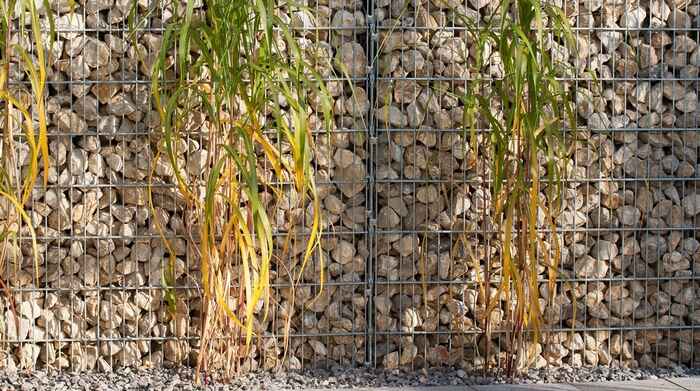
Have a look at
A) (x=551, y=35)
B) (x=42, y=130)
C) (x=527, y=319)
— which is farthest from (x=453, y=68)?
(x=42, y=130)

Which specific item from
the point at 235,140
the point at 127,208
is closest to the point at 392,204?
the point at 235,140

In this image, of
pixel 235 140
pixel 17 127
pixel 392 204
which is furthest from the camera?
pixel 392 204

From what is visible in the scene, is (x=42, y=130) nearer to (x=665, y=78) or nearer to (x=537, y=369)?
(x=537, y=369)

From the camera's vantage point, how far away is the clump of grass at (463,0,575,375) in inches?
136

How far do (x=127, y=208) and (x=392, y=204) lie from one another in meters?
0.92

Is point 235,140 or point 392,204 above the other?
point 235,140

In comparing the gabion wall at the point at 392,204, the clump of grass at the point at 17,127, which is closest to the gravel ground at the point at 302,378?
the gabion wall at the point at 392,204

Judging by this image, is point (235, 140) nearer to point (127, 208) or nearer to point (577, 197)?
point (127, 208)

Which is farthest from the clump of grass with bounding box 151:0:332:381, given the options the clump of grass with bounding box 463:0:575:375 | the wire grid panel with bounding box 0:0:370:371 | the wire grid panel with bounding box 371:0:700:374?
the clump of grass with bounding box 463:0:575:375

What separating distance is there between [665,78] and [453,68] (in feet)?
2.59

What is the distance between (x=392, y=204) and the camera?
377 cm

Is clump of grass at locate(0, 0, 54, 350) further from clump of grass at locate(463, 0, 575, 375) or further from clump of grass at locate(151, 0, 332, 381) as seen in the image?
clump of grass at locate(463, 0, 575, 375)

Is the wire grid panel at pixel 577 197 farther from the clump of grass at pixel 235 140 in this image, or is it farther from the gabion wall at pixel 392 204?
the clump of grass at pixel 235 140

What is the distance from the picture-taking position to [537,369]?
385cm
